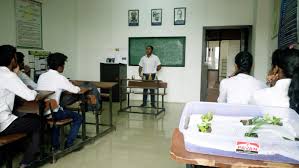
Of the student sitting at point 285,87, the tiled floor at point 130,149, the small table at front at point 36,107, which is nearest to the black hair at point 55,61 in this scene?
the small table at front at point 36,107

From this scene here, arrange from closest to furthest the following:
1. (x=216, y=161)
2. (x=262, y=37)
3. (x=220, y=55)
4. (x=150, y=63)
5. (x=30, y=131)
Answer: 1. (x=216, y=161)
2. (x=30, y=131)
3. (x=262, y=37)
4. (x=150, y=63)
5. (x=220, y=55)

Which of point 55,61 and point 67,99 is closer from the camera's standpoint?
point 55,61

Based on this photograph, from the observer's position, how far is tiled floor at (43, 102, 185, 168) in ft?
9.20

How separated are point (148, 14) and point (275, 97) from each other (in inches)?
233

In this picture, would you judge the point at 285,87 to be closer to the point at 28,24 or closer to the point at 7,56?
the point at 7,56

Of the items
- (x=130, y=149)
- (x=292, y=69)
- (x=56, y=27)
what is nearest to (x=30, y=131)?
(x=130, y=149)

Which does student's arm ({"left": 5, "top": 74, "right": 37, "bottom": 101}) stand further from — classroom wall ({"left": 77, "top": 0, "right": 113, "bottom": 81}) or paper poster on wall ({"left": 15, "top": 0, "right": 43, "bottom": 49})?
classroom wall ({"left": 77, "top": 0, "right": 113, "bottom": 81})

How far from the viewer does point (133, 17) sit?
7.12 metres

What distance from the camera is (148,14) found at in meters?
7.02

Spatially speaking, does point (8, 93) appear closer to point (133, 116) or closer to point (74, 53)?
point (133, 116)

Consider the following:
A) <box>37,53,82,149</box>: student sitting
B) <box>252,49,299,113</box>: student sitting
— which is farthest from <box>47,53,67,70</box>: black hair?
<box>252,49,299,113</box>: student sitting

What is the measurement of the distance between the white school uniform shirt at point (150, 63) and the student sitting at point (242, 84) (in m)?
4.26

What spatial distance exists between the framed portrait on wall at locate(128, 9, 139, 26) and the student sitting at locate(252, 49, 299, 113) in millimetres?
5851

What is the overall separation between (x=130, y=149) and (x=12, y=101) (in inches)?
61.2
